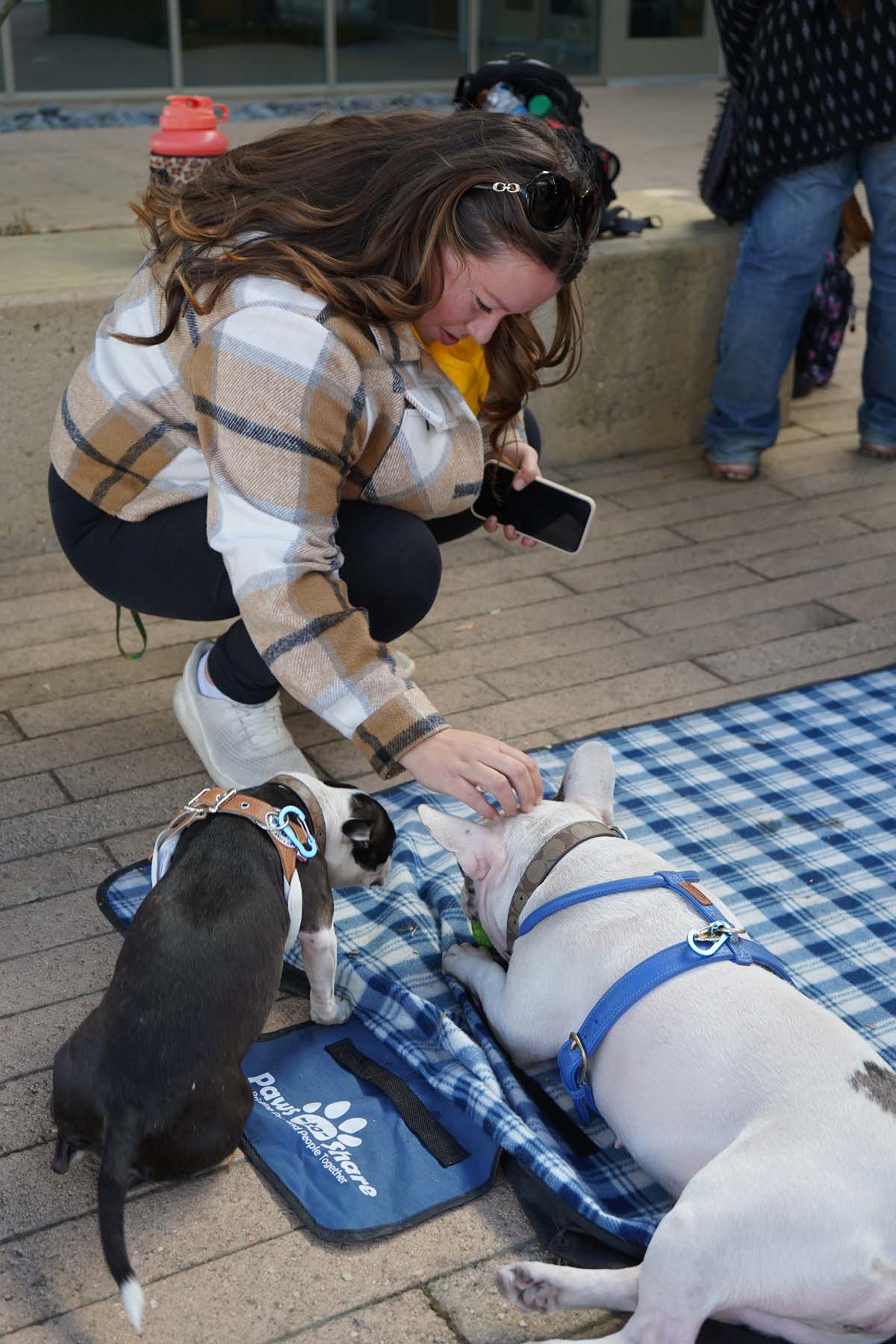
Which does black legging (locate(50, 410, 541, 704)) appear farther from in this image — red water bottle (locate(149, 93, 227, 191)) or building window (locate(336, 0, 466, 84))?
building window (locate(336, 0, 466, 84))

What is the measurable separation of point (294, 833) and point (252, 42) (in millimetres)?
8694

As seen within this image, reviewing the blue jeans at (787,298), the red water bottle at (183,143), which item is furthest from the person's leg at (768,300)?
the red water bottle at (183,143)

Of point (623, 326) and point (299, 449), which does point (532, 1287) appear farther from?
point (623, 326)

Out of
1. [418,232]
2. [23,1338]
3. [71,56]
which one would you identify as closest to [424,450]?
[418,232]

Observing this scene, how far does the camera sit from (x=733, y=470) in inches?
189

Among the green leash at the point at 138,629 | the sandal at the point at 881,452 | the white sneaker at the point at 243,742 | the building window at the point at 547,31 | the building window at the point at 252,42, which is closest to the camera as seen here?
the white sneaker at the point at 243,742

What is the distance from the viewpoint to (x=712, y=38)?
1117 centimetres

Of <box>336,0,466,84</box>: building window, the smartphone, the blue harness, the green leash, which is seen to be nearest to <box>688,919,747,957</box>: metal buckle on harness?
the blue harness

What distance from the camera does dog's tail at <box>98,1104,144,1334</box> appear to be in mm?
1689

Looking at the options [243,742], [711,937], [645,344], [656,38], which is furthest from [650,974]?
[656,38]

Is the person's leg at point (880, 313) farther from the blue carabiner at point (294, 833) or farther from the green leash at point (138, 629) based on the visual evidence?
the blue carabiner at point (294, 833)

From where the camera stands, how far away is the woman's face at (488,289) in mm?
2264

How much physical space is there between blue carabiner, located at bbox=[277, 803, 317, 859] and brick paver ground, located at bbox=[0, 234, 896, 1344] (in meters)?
0.31

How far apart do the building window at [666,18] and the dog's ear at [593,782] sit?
9.83 metres
